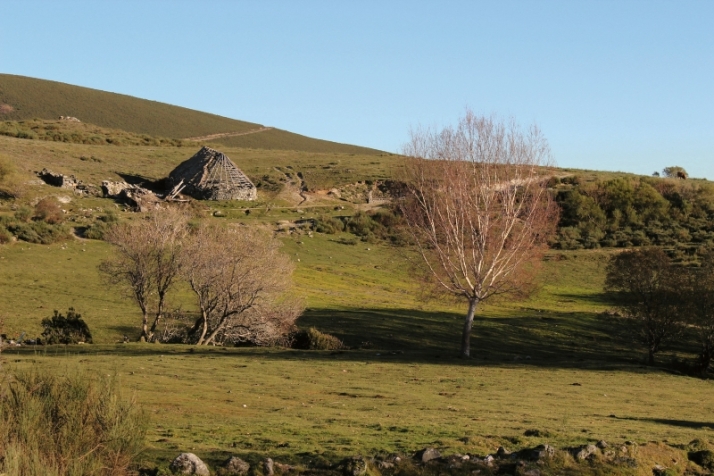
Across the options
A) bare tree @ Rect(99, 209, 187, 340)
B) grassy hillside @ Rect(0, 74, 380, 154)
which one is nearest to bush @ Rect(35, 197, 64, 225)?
bare tree @ Rect(99, 209, 187, 340)

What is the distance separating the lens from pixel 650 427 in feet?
71.4

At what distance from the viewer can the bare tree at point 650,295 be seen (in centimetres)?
4184

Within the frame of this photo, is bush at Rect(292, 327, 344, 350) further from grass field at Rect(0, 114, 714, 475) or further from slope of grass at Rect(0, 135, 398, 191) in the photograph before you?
slope of grass at Rect(0, 135, 398, 191)

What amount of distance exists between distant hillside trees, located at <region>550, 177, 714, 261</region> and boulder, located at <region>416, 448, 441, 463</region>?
72313 mm

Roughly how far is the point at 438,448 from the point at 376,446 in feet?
3.88

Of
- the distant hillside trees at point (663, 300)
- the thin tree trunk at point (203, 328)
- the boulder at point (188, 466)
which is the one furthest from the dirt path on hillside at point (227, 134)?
the boulder at point (188, 466)

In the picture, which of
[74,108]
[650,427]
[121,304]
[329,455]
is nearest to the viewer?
[329,455]

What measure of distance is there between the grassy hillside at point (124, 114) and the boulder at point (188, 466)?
14477 cm

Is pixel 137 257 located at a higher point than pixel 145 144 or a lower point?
lower

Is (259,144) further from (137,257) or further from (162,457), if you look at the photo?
(162,457)

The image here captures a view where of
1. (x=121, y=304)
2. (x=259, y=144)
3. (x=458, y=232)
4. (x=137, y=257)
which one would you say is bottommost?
(x=121, y=304)

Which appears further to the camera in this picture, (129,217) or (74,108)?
(74,108)

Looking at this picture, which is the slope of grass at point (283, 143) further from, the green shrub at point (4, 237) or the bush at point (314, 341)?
the bush at point (314, 341)

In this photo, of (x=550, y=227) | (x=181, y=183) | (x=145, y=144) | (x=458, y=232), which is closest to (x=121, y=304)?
(x=458, y=232)
